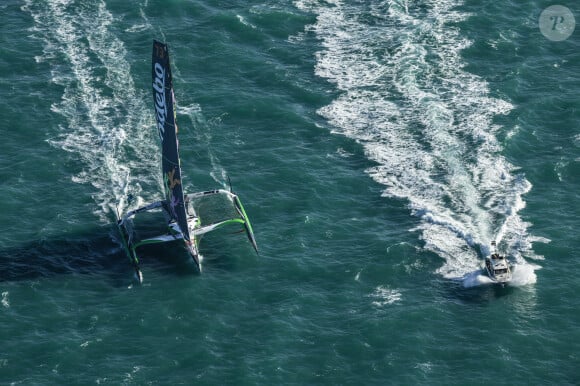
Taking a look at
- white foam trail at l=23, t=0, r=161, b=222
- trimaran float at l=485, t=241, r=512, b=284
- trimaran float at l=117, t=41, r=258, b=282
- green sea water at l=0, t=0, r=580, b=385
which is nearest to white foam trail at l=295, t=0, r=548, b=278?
green sea water at l=0, t=0, r=580, b=385

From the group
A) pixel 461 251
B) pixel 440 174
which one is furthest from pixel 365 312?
pixel 440 174

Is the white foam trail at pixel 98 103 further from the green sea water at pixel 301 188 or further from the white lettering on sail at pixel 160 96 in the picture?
the white lettering on sail at pixel 160 96

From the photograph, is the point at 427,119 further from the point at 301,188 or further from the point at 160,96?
the point at 160,96

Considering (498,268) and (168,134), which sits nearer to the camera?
(498,268)

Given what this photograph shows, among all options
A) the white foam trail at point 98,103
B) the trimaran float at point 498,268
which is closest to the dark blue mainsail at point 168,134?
the white foam trail at point 98,103

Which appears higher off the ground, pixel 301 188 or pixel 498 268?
pixel 498 268

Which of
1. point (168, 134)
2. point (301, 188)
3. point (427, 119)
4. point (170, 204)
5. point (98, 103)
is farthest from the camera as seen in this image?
point (98, 103)

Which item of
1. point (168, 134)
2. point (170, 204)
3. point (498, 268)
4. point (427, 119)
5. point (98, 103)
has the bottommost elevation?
point (170, 204)

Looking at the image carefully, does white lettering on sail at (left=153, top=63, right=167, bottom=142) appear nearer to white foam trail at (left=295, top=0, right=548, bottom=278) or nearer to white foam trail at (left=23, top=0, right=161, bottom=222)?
white foam trail at (left=23, top=0, right=161, bottom=222)

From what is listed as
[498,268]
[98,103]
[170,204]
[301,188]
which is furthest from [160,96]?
[498,268]
